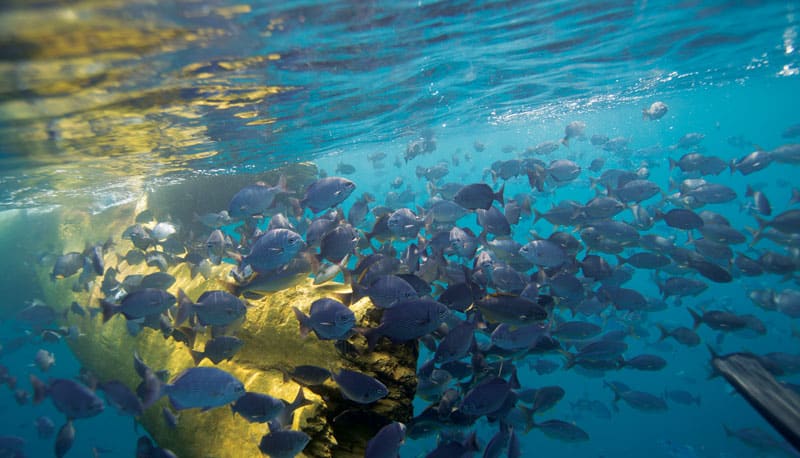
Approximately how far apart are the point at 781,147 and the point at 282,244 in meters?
15.7

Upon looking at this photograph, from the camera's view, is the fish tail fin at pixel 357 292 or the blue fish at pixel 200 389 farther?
the fish tail fin at pixel 357 292

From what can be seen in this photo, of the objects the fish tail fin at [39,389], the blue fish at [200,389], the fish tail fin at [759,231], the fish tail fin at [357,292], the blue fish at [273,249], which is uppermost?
the blue fish at [273,249]

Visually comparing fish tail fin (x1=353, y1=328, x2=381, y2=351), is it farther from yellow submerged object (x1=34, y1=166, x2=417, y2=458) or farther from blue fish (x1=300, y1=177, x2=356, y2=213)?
blue fish (x1=300, y1=177, x2=356, y2=213)

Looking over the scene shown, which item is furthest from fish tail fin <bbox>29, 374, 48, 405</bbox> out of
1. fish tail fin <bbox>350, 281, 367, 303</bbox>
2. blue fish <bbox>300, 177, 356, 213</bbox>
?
fish tail fin <bbox>350, 281, 367, 303</bbox>

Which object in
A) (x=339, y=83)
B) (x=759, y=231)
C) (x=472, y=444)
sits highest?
(x=339, y=83)

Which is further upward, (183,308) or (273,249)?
(273,249)

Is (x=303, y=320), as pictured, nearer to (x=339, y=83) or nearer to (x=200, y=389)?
(x=200, y=389)

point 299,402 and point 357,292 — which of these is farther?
point 357,292

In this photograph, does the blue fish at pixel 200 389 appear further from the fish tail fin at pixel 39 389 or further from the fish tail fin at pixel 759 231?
the fish tail fin at pixel 759 231

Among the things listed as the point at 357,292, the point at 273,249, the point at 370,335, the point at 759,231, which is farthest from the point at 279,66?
the point at 759,231

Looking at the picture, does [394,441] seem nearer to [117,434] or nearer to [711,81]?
[711,81]

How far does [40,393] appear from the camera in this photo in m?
6.69

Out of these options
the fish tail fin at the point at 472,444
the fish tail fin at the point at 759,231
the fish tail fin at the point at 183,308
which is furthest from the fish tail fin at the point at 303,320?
the fish tail fin at the point at 759,231

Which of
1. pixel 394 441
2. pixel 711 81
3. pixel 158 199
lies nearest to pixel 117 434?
pixel 158 199
